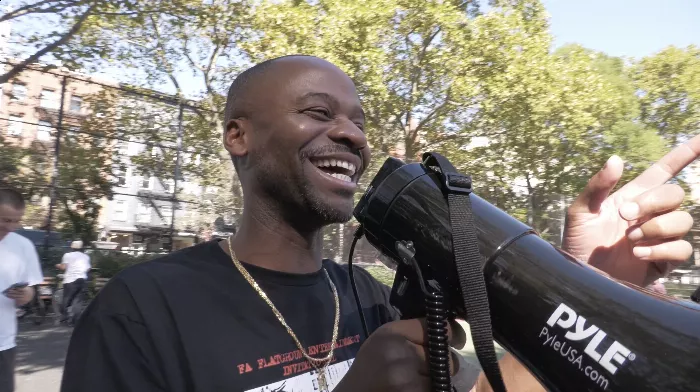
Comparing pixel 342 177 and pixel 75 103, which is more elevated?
pixel 75 103

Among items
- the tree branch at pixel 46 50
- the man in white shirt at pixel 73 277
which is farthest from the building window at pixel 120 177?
the tree branch at pixel 46 50

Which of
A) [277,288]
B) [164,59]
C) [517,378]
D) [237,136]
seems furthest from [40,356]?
[164,59]

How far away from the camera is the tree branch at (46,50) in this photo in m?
8.02

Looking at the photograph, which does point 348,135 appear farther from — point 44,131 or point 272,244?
point 44,131

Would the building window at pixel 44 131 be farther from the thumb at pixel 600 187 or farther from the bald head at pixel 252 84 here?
the thumb at pixel 600 187

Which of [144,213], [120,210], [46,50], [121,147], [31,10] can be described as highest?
[31,10]

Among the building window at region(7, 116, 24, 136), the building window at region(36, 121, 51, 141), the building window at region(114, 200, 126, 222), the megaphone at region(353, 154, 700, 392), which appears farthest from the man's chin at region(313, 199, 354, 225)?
the building window at region(114, 200, 126, 222)

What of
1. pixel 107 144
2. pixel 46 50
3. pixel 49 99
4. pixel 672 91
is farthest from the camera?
pixel 672 91

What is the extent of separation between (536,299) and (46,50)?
9.16 m

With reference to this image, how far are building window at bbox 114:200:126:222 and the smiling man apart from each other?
Result: 10302 mm

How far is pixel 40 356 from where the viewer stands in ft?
23.4

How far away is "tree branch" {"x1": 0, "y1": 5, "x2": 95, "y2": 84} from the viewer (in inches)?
316

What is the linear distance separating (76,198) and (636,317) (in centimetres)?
1099

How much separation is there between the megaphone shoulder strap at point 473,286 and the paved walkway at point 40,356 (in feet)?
15.3
